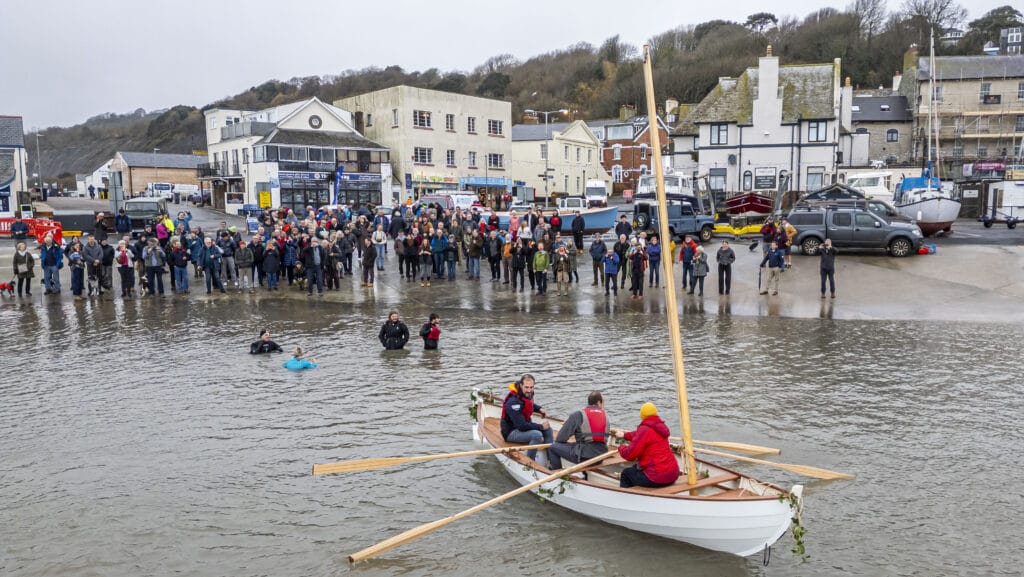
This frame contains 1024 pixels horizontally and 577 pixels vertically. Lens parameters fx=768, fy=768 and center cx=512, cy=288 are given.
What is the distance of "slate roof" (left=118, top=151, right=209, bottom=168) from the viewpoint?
81062mm

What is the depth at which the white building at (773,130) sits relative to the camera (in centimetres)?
4997

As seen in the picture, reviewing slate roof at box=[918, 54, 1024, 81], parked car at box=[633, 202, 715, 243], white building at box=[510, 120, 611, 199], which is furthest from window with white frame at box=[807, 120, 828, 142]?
white building at box=[510, 120, 611, 199]

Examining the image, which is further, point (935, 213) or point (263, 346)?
point (935, 213)

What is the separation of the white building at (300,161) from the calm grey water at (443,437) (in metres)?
34.9

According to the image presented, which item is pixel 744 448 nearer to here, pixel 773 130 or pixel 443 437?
pixel 443 437

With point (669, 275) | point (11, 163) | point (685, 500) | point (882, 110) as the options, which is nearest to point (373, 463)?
point (685, 500)

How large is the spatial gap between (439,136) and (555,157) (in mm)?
14575

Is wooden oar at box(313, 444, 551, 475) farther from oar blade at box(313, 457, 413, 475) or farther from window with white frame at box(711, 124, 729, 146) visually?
window with white frame at box(711, 124, 729, 146)

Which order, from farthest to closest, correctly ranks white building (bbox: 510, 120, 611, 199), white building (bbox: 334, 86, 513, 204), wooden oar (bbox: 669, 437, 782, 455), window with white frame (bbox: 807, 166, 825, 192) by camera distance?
1. white building (bbox: 510, 120, 611, 199)
2. white building (bbox: 334, 86, 513, 204)
3. window with white frame (bbox: 807, 166, 825, 192)
4. wooden oar (bbox: 669, 437, 782, 455)

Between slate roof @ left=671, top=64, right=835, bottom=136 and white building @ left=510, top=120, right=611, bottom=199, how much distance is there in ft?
63.6

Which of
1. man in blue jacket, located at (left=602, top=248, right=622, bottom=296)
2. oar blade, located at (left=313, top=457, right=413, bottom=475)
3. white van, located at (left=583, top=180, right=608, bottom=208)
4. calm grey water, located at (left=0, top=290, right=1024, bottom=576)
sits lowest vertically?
calm grey water, located at (left=0, top=290, right=1024, bottom=576)

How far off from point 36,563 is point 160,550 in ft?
4.16

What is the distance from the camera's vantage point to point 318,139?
5675 cm

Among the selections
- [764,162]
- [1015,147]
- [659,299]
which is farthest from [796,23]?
[659,299]
